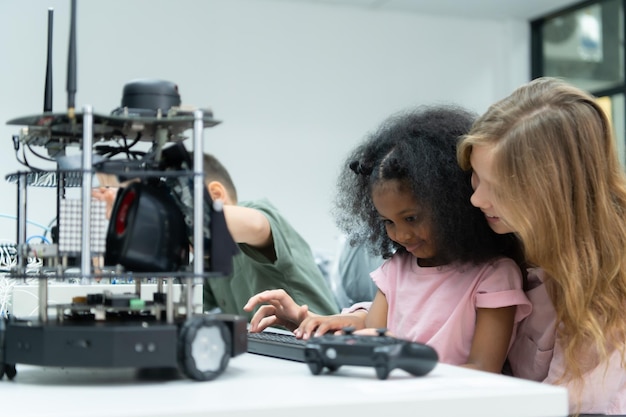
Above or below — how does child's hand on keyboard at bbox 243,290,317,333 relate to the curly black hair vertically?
below

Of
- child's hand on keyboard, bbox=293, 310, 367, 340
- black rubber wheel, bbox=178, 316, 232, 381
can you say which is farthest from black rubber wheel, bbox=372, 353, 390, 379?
child's hand on keyboard, bbox=293, 310, 367, 340

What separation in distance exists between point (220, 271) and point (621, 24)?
4241 millimetres

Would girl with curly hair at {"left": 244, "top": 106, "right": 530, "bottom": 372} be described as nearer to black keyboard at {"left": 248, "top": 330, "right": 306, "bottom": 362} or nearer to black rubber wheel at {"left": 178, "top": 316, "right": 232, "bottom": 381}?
black keyboard at {"left": 248, "top": 330, "right": 306, "bottom": 362}

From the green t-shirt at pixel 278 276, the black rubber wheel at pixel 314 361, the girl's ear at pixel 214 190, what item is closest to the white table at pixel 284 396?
the black rubber wheel at pixel 314 361

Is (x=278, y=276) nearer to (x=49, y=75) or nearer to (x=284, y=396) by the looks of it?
(x=49, y=75)

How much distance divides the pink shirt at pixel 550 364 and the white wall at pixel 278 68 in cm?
290

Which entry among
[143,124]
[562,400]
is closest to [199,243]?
[143,124]

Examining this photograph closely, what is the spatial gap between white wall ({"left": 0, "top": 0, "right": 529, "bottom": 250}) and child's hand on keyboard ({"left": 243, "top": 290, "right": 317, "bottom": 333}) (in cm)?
261

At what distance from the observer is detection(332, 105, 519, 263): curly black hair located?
3.92 ft

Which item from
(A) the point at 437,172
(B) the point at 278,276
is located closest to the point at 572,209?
(A) the point at 437,172

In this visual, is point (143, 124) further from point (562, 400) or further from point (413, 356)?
point (562, 400)

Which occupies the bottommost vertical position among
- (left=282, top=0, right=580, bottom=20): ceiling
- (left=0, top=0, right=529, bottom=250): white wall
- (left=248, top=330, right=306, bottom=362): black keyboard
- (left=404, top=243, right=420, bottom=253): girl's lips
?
(left=248, top=330, right=306, bottom=362): black keyboard

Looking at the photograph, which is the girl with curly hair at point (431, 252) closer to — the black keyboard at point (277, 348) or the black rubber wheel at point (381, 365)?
the black keyboard at point (277, 348)

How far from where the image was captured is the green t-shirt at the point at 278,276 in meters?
1.73
